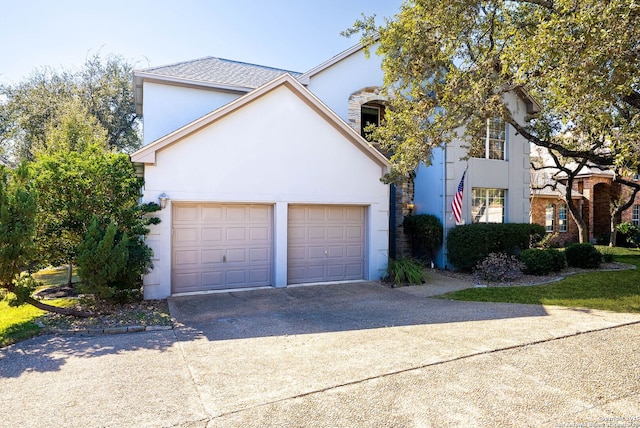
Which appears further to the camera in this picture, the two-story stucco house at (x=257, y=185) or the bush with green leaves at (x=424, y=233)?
the bush with green leaves at (x=424, y=233)

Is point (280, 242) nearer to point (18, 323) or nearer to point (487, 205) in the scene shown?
point (18, 323)

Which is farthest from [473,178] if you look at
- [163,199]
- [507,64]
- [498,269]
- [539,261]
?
[163,199]

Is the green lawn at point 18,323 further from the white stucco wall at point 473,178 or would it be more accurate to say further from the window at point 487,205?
the window at point 487,205

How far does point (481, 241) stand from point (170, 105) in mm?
12052

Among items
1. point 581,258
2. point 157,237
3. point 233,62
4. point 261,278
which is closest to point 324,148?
point 261,278

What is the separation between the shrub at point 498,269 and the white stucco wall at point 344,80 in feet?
24.3

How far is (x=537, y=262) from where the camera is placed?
509 inches

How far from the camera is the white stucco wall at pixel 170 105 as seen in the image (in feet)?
42.8

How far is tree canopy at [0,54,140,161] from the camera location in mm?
20719

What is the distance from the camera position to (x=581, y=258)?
14.7 metres

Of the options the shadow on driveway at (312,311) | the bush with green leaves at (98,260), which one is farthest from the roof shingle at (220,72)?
the shadow on driveway at (312,311)

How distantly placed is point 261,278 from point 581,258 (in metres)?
12.6

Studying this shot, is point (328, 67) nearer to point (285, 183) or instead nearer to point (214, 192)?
point (285, 183)

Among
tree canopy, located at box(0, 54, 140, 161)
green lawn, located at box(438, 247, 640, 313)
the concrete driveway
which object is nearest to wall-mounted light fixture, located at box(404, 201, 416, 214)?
green lawn, located at box(438, 247, 640, 313)
